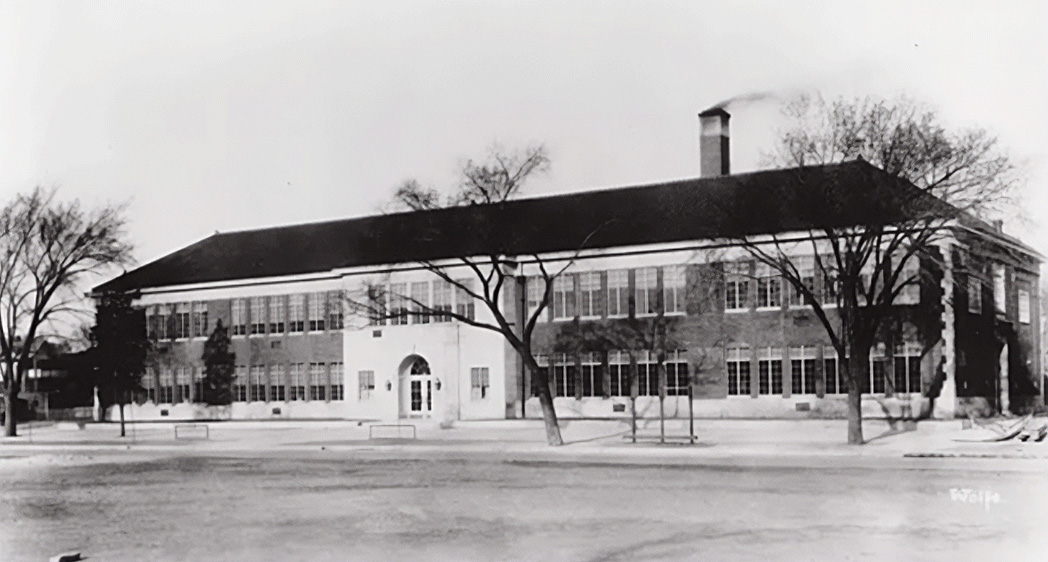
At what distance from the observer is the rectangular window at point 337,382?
47.8 meters

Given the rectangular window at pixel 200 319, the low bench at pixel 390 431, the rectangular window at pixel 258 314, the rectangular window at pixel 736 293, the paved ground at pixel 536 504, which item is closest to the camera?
the paved ground at pixel 536 504

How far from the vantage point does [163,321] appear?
4859 cm

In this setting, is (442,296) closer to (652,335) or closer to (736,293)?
(652,335)

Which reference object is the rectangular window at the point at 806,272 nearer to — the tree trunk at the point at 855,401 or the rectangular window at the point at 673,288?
the rectangular window at the point at 673,288

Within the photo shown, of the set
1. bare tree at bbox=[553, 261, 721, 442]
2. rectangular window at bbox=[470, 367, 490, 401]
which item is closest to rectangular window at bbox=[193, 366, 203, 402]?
rectangular window at bbox=[470, 367, 490, 401]

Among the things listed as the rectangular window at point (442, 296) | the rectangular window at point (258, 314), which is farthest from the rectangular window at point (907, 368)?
the rectangular window at point (258, 314)

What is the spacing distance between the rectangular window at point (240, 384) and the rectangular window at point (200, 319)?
201 cm

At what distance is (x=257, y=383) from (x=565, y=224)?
47.2 ft

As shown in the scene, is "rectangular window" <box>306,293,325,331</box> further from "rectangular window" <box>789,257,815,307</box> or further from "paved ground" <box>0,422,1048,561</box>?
"rectangular window" <box>789,257,815,307</box>

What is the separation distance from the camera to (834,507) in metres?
17.2

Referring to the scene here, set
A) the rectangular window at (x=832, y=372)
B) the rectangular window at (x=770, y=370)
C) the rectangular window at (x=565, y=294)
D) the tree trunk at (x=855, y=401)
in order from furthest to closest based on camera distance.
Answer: the rectangular window at (x=565, y=294) < the rectangular window at (x=770, y=370) < the rectangular window at (x=832, y=372) < the tree trunk at (x=855, y=401)

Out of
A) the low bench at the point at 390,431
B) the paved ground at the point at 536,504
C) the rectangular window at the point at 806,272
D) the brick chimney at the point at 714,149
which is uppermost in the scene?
the brick chimney at the point at 714,149
